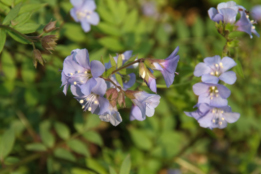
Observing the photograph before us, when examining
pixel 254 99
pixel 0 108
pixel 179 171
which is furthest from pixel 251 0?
pixel 0 108

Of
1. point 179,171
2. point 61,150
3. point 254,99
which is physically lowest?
point 179,171

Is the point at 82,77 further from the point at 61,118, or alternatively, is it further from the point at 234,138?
the point at 234,138

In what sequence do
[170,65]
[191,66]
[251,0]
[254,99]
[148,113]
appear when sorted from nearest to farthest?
1. [170,65]
2. [148,113]
3. [191,66]
4. [254,99]
5. [251,0]

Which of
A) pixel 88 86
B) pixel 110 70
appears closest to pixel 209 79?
pixel 110 70

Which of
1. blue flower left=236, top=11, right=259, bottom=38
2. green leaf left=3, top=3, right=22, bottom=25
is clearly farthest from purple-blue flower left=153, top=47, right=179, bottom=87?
green leaf left=3, top=3, right=22, bottom=25

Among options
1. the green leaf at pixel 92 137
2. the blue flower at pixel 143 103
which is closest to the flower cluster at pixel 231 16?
the blue flower at pixel 143 103

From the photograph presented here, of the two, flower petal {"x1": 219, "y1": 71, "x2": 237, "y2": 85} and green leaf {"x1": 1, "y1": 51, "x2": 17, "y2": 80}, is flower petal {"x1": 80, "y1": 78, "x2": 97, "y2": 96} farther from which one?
green leaf {"x1": 1, "y1": 51, "x2": 17, "y2": 80}

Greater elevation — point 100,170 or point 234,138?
point 100,170
